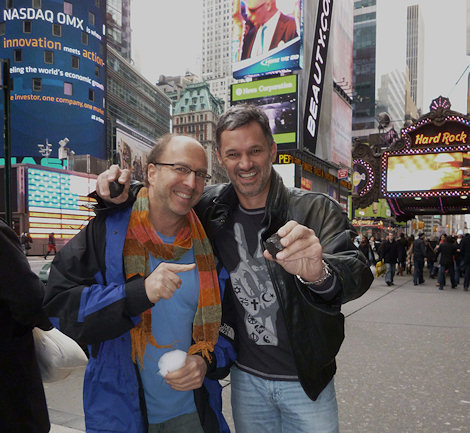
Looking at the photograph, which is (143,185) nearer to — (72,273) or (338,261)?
(72,273)

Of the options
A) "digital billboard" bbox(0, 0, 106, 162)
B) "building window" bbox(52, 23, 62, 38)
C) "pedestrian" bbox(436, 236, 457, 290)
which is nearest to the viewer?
"pedestrian" bbox(436, 236, 457, 290)

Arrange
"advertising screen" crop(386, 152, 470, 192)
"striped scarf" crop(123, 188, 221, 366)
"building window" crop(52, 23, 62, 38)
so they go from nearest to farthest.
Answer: "striped scarf" crop(123, 188, 221, 366), "advertising screen" crop(386, 152, 470, 192), "building window" crop(52, 23, 62, 38)

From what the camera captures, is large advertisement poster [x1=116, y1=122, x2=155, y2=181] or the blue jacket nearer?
the blue jacket

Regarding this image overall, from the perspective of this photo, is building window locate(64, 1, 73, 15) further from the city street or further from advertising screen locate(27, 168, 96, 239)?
the city street

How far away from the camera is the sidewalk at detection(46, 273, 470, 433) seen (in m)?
3.86

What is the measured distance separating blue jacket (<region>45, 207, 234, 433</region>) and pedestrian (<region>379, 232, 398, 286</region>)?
14.3 metres

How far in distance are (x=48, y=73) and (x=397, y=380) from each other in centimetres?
5115

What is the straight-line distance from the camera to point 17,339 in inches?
73.6

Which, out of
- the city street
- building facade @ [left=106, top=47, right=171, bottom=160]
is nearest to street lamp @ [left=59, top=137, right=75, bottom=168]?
building facade @ [left=106, top=47, right=171, bottom=160]

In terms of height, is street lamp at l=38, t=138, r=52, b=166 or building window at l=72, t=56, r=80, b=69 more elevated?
Result: building window at l=72, t=56, r=80, b=69

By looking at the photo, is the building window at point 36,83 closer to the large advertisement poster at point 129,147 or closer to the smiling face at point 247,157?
the large advertisement poster at point 129,147

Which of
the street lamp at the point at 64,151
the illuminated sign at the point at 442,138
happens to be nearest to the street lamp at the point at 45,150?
the street lamp at the point at 64,151

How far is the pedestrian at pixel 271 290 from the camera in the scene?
1934 mm

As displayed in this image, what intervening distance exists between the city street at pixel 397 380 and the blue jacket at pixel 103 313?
2.21 meters
